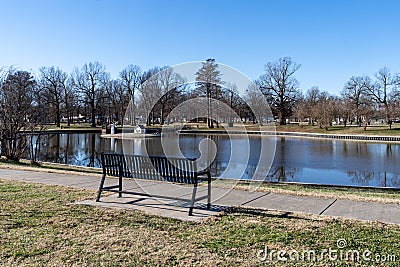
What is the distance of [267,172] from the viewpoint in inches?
603

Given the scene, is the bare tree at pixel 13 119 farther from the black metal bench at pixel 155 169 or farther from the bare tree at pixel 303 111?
the bare tree at pixel 303 111

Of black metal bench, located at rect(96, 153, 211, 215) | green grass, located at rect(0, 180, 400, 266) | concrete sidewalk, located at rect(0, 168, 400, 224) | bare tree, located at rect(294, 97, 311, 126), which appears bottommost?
green grass, located at rect(0, 180, 400, 266)

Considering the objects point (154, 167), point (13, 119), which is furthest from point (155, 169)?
point (13, 119)

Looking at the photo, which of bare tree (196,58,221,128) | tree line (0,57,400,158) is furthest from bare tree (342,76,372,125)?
bare tree (196,58,221,128)

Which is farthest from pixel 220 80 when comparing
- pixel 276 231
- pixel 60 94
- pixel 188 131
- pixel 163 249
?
pixel 60 94

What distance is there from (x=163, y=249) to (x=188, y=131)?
43212 millimetres

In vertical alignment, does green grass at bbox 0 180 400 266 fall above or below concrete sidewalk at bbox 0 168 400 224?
below

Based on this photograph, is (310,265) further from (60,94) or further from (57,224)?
(60,94)

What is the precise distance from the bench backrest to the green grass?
3.22 ft

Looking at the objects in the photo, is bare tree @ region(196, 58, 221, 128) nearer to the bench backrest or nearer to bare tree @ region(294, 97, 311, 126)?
the bench backrest

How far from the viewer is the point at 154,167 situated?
658 centimetres

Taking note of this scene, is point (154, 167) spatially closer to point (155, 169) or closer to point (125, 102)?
point (155, 169)

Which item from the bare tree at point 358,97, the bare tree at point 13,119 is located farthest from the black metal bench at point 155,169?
the bare tree at point 358,97

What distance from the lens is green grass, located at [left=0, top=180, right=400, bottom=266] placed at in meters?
3.64
